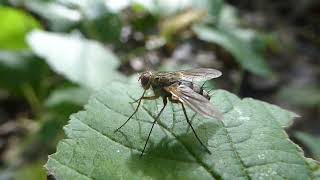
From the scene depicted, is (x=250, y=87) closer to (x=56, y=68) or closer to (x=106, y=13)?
(x=106, y=13)

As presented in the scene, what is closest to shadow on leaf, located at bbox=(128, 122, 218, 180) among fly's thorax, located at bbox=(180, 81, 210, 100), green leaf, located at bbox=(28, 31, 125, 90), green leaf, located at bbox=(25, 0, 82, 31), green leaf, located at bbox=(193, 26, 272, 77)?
fly's thorax, located at bbox=(180, 81, 210, 100)

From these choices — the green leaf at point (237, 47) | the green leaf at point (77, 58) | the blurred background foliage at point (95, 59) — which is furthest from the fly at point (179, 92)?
the green leaf at point (237, 47)

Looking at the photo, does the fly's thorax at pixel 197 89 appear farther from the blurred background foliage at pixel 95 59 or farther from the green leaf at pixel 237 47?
the green leaf at pixel 237 47

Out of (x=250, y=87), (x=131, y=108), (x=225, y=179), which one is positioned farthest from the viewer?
(x=250, y=87)

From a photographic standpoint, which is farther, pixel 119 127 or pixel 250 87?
pixel 250 87

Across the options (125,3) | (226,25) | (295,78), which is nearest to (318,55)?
(295,78)

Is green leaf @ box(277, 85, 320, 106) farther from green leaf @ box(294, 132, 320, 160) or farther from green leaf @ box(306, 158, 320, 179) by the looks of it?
green leaf @ box(306, 158, 320, 179)

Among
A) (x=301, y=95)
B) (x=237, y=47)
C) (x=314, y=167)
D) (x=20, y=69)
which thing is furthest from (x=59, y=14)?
(x=314, y=167)
